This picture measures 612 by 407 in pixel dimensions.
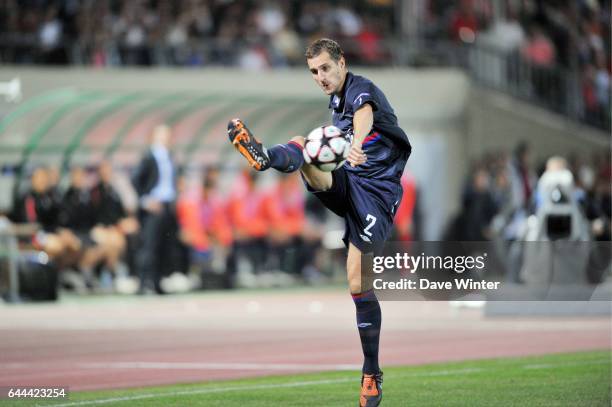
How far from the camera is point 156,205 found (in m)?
21.8

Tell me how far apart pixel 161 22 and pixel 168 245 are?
8.46 meters

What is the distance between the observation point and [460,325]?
57.2 feet

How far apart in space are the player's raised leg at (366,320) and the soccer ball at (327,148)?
2.78ft

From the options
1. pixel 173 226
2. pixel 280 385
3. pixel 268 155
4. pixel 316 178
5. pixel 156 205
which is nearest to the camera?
pixel 268 155

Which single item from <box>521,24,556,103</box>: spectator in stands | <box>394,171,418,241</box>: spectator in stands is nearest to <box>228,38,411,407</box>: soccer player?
<box>394,171,418,241</box>: spectator in stands

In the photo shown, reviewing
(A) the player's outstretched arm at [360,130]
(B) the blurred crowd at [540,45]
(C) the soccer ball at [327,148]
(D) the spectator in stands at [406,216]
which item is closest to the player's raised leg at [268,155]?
(C) the soccer ball at [327,148]

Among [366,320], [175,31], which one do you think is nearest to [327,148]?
[366,320]

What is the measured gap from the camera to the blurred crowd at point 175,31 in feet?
94.0

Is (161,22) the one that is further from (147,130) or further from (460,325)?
(460,325)

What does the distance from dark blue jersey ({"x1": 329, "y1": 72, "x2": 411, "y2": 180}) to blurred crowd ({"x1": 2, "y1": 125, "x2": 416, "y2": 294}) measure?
11761 millimetres

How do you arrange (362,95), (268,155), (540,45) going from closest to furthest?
(268,155)
(362,95)
(540,45)

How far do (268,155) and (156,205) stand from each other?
41.8 feet

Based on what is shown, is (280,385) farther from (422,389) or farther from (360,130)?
(360,130)

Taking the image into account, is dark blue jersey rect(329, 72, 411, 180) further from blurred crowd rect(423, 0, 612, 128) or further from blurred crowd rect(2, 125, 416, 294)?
blurred crowd rect(423, 0, 612, 128)
